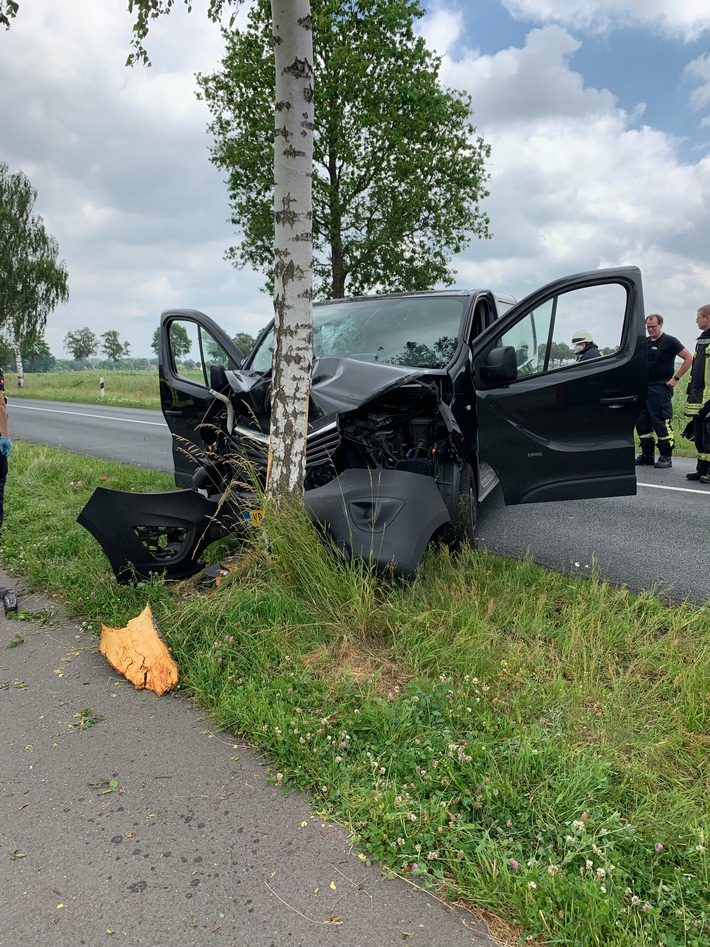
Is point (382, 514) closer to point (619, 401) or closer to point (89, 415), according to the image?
point (619, 401)

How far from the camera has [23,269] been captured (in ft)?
129

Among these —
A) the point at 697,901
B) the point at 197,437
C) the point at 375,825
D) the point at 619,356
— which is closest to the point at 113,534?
the point at 197,437

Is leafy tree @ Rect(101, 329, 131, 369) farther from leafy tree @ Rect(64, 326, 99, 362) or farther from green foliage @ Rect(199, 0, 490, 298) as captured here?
green foliage @ Rect(199, 0, 490, 298)

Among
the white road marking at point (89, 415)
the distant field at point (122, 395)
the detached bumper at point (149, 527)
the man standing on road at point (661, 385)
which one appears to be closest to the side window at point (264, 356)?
the detached bumper at point (149, 527)

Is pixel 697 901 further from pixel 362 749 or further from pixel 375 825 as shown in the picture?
pixel 362 749

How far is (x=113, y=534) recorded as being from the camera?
3826 mm

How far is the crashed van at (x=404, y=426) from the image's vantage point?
359 centimetres

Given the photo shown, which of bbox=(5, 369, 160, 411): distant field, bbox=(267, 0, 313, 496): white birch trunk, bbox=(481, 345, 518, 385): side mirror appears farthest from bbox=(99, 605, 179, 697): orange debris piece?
bbox=(5, 369, 160, 411): distant field

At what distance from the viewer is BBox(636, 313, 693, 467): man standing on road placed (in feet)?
28.5

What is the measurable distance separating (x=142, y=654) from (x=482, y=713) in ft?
5.60

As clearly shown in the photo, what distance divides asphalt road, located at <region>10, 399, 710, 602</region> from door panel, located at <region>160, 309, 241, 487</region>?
8.58ft

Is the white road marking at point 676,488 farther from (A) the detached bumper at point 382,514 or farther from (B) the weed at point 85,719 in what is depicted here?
(B) the weed at point 85,719

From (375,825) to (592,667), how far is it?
1.37 meters

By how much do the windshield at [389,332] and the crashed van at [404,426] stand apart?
0.6 inches
